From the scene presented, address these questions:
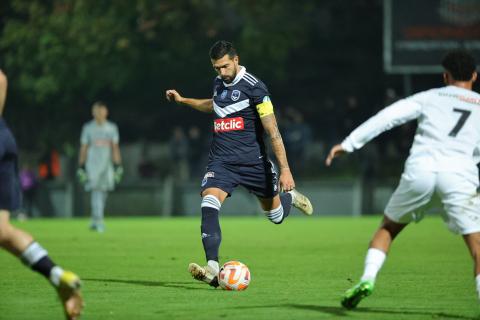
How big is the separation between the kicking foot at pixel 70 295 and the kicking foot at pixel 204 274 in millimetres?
2933

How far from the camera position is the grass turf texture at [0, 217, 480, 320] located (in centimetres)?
970

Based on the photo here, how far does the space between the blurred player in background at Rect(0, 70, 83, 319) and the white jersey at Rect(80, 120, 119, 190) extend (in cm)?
1398

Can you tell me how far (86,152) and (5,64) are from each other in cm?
1258

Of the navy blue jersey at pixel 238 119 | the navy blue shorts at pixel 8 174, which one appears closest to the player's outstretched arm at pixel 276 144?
the navy blue jersey at pixel 238 119

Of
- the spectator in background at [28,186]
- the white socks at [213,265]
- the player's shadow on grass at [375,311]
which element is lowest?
the spectator in background at [28,186]

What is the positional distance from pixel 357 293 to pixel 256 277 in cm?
356

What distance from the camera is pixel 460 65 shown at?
934 cm

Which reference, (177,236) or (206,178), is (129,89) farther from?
(206,178)

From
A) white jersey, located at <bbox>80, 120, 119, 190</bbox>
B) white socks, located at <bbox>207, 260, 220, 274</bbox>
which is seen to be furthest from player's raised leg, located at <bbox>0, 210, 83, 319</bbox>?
white jersey, located at <bbox>80, 120, 119, 190</bbox>

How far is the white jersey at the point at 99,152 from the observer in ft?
75.0

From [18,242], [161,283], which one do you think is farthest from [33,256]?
[161,283]

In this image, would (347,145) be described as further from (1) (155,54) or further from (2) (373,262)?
(1) (155,54)

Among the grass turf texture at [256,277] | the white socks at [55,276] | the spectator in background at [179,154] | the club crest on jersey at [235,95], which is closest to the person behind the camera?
the white socks at [55,276]

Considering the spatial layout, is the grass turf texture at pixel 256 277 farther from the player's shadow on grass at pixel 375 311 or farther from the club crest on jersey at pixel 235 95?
the club crest on jersey at pixel 235 95
